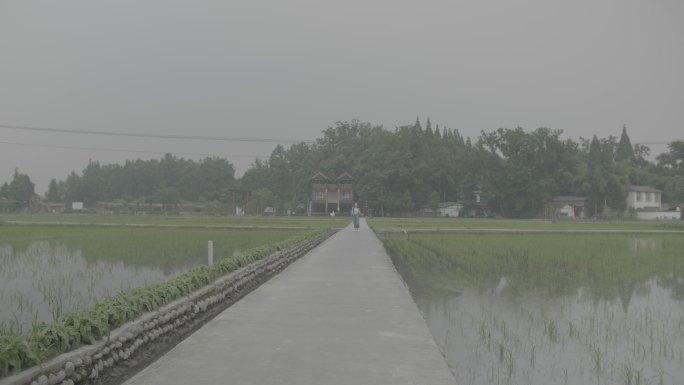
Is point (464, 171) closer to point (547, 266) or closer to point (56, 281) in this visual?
point (547, 266)

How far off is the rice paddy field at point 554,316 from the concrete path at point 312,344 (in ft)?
1.94

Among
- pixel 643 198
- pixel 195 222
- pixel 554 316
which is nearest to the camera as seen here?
pixel 554 316

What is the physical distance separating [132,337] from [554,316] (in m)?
5.88

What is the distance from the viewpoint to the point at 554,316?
7875mm

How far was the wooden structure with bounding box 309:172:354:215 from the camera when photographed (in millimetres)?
62500

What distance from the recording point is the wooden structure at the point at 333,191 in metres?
62.5

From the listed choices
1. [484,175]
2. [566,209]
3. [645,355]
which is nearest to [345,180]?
[484,175]

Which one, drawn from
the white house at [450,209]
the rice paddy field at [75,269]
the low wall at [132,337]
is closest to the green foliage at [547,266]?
the low wall at [132,337]

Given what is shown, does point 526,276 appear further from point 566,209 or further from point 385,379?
point 566,209

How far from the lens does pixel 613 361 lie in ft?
18.7

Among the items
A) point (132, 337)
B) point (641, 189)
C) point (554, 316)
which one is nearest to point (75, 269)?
point (132, 337)

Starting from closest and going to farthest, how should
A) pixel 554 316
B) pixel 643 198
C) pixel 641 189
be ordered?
pixel 554 316 → pixel 641 189 → pixel 643 198

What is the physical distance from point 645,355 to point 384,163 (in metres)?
57.2

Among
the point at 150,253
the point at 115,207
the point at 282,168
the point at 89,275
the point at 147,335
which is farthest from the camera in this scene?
the point at 282,168
